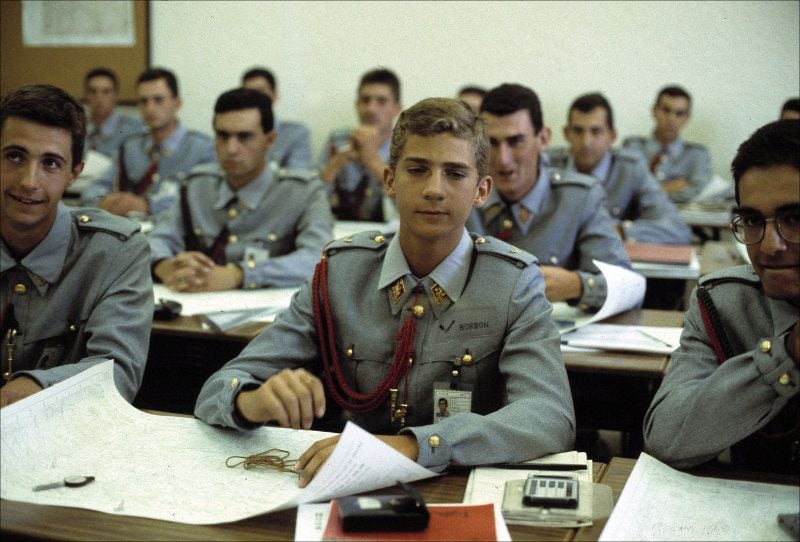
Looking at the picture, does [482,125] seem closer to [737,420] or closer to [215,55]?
[737,420]

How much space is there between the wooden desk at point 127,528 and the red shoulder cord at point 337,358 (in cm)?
53

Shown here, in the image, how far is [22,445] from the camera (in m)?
1.39

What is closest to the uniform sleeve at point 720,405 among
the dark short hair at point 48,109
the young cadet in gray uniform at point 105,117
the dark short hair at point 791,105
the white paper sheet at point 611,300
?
the white paper sheet at point 611,300

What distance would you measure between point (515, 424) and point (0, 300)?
118 cm

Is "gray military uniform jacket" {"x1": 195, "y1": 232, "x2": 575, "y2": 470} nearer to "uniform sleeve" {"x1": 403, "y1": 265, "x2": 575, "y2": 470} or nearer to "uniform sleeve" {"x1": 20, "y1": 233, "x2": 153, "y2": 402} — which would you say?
"uniform sleeve" {"x1": 403, "y1": 265, "x2": 575, "y2": 470}

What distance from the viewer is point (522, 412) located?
1.52 metres

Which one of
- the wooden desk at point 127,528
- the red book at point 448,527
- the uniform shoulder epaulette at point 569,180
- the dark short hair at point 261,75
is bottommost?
the wooden desk at point 127,528

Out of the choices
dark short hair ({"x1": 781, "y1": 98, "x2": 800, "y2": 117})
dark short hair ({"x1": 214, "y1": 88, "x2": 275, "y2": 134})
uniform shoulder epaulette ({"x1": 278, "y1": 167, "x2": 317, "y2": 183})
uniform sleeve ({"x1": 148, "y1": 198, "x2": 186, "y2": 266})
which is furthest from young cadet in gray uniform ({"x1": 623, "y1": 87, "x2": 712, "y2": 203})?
uniform sleeve ({"x1": 148, "y1": 198, "x2": 186, "y2": 266})

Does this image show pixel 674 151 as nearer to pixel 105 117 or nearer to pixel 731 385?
pixel 105 117

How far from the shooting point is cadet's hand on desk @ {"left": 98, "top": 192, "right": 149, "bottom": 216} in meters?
4.55

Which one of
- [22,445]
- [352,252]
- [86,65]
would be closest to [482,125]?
[352,252]

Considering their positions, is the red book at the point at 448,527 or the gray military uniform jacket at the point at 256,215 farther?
the gray military uniform jacket at the point at 256,215

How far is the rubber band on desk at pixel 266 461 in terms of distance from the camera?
1.41 m

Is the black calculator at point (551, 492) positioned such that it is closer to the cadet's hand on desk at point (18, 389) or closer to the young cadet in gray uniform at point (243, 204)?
the cadet's hand on desk at point (18, 389)
